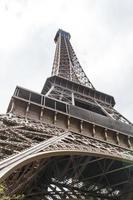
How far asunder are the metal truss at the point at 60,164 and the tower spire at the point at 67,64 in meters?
15.1

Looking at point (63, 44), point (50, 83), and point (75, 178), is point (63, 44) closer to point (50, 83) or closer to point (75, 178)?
point (50, 83)

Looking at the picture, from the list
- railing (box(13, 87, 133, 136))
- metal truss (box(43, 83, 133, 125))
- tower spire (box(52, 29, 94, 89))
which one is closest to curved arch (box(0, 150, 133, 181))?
railing (box(13, 87, 133, 136))

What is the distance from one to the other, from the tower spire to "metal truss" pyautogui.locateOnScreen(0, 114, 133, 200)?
49.5 ft

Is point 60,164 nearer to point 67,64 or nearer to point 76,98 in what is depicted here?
point 76,98

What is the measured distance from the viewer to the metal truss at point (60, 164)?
1259 centimetres

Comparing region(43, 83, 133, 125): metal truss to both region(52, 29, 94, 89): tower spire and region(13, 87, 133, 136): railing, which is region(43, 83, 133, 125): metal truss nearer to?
region(52, 29, 94, 89): tower spire

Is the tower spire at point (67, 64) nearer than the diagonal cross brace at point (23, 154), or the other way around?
the diagonal cross brace at point (23, 154)

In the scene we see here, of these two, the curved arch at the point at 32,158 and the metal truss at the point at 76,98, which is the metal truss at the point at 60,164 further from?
the metal truss at the point at 76,98

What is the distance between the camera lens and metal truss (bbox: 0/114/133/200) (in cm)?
1259

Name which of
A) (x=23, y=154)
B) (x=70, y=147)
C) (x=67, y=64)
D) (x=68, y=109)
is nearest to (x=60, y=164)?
(x=68, y=109)

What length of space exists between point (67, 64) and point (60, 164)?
849 inches

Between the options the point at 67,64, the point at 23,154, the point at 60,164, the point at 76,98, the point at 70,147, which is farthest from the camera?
the point at 67,64

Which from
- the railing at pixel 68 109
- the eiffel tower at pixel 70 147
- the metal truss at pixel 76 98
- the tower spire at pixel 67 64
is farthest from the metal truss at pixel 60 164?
the tower spire at pixel 67 64

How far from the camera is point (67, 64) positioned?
42219 mm
